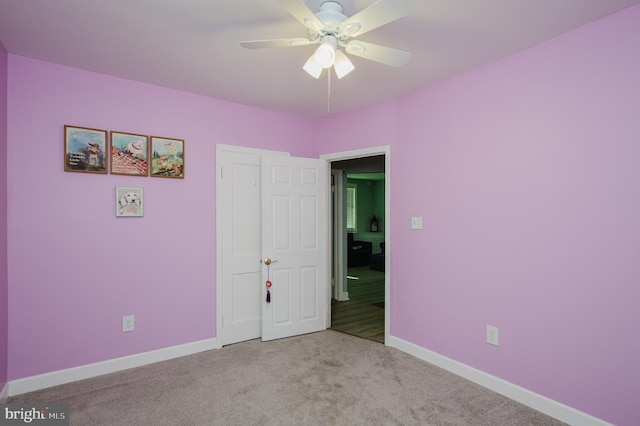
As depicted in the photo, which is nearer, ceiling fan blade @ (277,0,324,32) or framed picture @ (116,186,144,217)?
ceiling fan blade @ (277,0,324,32)

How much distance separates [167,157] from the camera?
3260 mm


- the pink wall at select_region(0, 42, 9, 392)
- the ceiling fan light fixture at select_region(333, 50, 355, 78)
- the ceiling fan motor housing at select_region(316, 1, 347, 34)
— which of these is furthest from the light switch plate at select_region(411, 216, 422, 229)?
the pink wall at select_region(0, 42, 9, 392)

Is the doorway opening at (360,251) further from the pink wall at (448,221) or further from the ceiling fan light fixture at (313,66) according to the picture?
the ceiling fan light fixture at (313,66)

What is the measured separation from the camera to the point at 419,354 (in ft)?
10.8

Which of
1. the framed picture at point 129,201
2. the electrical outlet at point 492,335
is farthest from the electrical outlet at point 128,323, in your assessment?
the electrical outlet at point 492,335

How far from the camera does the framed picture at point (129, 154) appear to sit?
2.98m

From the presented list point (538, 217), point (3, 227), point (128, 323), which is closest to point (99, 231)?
point (3, 227)

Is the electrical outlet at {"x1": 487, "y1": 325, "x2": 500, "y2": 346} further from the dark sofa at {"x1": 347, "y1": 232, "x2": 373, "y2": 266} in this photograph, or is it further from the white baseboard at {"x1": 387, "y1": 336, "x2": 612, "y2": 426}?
the dark sofa at {"x1": 347, "y1": 232, "x2": 373, "y2": 266}

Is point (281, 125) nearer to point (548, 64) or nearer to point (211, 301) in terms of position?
point (211, 301)

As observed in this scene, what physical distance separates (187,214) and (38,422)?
1837mm

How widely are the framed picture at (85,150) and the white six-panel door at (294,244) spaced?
1.46 meters

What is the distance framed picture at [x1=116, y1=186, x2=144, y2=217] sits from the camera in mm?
3002

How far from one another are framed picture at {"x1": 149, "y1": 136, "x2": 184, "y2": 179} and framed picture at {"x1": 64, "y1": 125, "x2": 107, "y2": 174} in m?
0.39

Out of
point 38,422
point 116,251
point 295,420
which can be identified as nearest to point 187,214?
point 116,251
